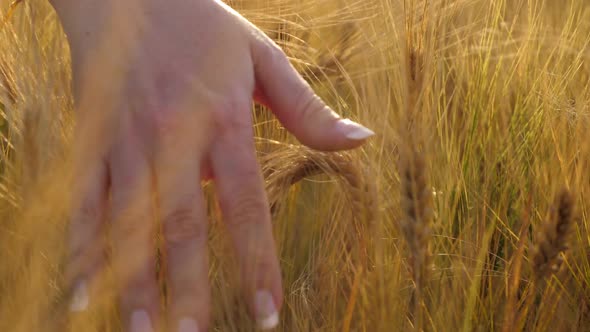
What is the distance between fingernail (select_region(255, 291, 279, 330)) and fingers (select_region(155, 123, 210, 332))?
62 mm

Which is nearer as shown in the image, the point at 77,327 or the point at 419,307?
the point at 419,307

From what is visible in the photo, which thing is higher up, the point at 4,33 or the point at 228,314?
the point at 4,33

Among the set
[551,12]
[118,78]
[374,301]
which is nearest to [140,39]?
[118,78]

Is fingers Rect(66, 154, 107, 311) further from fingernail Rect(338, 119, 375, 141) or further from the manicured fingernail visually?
fingernail Rect(338, 119, 375, 141)

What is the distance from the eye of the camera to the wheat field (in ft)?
2.81

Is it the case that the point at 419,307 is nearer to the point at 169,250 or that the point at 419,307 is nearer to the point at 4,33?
the point at 169,250

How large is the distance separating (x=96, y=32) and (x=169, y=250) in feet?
1.08

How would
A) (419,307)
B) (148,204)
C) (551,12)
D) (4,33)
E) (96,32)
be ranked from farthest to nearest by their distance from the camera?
1. (551,12)
2. (4,33)
3. (96,32)
4. (148,204)
5. (419,307)

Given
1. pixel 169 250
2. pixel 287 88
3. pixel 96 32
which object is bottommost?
pixel 169 250

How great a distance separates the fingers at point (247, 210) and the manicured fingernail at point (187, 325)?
0.24 feet

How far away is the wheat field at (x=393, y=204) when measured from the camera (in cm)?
86

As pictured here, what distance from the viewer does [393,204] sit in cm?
104

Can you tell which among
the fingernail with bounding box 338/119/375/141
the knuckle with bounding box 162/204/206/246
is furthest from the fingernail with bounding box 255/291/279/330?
the fingernail with bounding box 338/119/375/141

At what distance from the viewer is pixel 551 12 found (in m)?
1.97
